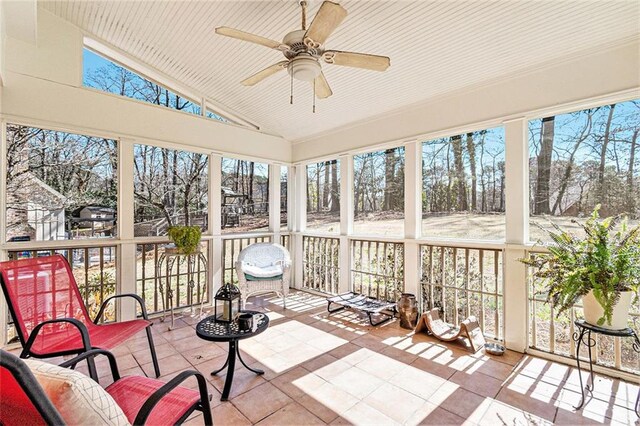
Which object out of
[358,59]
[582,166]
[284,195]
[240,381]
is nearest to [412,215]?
[582,166]

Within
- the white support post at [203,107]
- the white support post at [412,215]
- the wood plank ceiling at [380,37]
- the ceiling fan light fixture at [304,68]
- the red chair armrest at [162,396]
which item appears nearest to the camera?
the red chair armrest at [162,396]

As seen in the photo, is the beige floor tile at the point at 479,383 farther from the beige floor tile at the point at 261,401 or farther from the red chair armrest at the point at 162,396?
the red chair armrest at the point at 162,396

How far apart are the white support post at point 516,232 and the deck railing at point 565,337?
102 mm

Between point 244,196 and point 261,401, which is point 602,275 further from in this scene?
point 244,196

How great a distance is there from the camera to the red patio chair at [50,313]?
2184 mm

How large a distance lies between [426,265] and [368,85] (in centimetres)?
241

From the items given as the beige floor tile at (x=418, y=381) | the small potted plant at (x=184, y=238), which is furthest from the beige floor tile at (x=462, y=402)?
the small potted plant at (x=184, y=238)

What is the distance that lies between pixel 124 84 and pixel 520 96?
4693mm

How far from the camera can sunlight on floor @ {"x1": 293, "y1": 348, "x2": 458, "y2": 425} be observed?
2.19 meters

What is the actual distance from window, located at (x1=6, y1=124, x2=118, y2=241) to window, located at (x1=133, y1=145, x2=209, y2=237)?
30 cm

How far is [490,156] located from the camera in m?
3.48

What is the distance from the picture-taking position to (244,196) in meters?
5.27

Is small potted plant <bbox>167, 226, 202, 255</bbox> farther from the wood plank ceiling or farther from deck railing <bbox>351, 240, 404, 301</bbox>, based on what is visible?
deck railing <bbox>351, 240, 404, 301</bbox>

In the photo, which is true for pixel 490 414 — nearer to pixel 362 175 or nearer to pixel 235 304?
pixel 235 304
